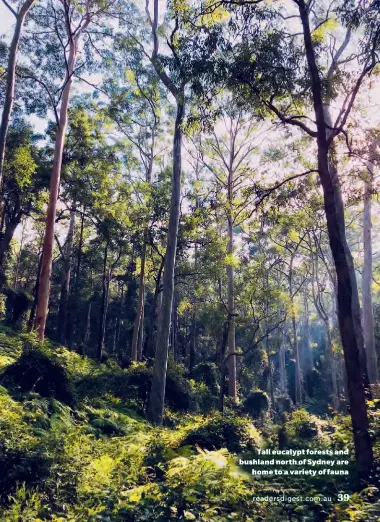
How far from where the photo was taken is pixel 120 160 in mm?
23891

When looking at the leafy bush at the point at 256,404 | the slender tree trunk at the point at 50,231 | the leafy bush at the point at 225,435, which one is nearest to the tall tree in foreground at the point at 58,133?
the slender tree trunk at the point at 50,231

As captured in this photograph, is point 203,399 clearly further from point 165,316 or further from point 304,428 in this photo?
point 304,428

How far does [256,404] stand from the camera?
83.8 feet

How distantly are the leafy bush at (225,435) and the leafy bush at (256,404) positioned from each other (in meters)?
17.3

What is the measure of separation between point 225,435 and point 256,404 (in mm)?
18337

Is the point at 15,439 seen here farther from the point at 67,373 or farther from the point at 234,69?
the point at 234,69

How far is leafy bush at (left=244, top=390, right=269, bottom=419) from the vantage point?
25062 mm

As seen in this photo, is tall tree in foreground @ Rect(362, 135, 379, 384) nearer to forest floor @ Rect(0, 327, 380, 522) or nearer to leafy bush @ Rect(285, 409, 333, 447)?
leafy bush @ Rect(285, 409, 333, 447)

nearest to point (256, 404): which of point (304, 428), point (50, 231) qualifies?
point (304, 428)

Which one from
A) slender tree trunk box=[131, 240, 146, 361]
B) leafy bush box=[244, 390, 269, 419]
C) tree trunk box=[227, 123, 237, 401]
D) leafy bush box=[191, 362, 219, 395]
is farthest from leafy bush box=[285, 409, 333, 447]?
leafy bush box=[244, 390, 269, 419]

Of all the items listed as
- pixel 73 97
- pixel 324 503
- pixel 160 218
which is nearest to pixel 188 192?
pixel 160 218

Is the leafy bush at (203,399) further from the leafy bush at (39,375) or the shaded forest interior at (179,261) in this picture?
the leafy bush at (39,375)

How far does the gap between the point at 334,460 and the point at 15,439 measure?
4.64m

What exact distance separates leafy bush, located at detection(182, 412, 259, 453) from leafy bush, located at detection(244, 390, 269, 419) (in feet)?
56.7
